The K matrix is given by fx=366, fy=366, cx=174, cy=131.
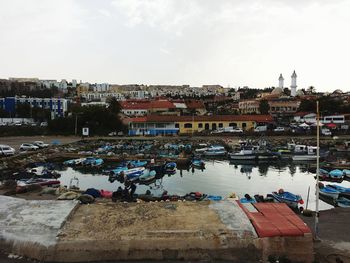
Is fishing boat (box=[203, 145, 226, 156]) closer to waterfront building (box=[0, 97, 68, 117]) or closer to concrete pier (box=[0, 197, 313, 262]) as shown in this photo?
concrete pier (box=[0, 197, 313, 262])

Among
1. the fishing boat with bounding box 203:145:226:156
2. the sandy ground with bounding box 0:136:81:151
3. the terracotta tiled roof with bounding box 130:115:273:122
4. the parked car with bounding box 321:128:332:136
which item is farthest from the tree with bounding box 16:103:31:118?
the parked car with bounding box 321:128:332:136

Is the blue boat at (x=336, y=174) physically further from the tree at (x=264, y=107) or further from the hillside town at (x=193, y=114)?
the tree at (x=264, y=107)

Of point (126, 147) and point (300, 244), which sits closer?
point (300, 244)

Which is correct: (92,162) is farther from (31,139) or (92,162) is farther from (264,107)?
(264,107)

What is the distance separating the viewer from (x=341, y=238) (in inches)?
442

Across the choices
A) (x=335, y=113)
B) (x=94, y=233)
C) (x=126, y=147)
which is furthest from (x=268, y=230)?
(x=335, y=113)

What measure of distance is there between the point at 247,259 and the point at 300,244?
1.42 metres

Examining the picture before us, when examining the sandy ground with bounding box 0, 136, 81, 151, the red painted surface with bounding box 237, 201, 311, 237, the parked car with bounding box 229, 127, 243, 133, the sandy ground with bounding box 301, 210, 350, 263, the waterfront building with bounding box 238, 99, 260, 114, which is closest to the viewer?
the red painted surface with bounding box 237, 201, 311, 237

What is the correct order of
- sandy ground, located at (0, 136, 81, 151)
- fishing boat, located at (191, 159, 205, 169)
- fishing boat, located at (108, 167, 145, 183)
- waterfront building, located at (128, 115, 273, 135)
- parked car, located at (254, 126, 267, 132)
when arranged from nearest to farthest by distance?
1. fishing boat, located at (108, 167, 145, 183)
2. fishing boat, located at (191, 159, 205, 169)
3. sandy ground, located at (0, 136, 81, 151)
4. parked car, located at (254, 126, 267, 132)
5. waterfront building, located at (128, 115, 273, 135)

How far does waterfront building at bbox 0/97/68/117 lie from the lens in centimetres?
8338

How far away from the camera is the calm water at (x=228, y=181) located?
2558 centimetres

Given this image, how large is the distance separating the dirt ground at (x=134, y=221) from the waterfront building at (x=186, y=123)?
51.0 m

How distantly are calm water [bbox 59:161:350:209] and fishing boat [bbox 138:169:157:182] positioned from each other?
65 cm

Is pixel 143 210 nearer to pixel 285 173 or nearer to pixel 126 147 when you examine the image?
pixel 285 173
